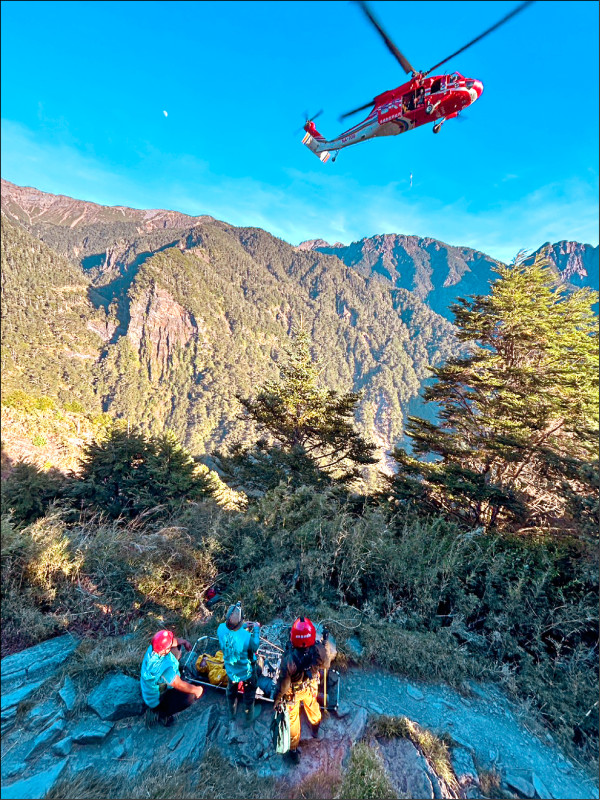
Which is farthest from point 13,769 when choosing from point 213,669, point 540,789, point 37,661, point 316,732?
point 540,789

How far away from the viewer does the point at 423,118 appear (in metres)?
7.35

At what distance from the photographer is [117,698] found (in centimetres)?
337

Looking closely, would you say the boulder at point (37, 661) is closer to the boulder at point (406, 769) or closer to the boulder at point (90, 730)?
the boulder at point (90, 730)

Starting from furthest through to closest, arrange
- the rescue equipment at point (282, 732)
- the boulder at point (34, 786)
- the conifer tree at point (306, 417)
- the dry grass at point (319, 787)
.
Answer: 1. the conifer tree at point (306, 417)
2. the rescue equipment at point (282, 732)
3. the dry grass at point (319, 787)
4. the boulder at point (34, 786)

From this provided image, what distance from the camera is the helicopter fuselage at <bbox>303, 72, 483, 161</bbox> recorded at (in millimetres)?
6930

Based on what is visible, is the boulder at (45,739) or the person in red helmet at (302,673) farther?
the person in red helmet at (302,673)

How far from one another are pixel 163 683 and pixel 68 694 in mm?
978

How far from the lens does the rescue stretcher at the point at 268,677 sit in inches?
137

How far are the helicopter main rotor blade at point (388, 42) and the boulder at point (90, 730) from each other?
907 centimetres

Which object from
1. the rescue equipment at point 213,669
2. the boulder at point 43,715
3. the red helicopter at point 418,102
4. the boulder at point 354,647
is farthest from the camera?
the red helicopter at point 418,102

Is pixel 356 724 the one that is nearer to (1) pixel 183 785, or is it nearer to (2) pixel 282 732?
(2) pixel 282 732

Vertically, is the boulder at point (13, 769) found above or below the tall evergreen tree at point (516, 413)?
below

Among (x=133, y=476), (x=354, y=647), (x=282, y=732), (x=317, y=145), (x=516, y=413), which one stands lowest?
(x=133, y=476)

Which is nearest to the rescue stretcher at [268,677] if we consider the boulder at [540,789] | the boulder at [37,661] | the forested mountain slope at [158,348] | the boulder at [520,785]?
the boulder at [37,661]
